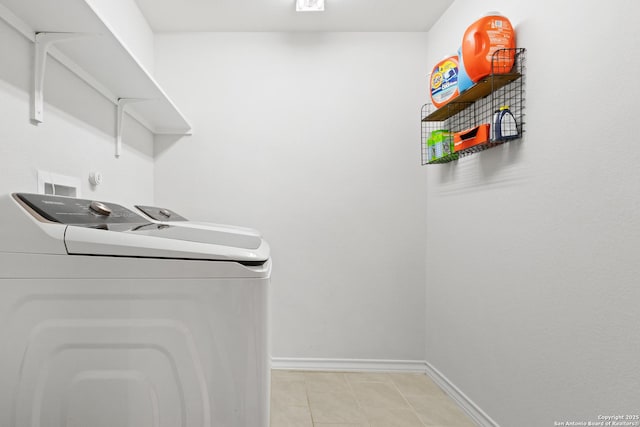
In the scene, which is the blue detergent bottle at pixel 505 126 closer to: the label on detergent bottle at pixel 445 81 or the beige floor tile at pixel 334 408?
the label on detergent bottle at pixel 445 81

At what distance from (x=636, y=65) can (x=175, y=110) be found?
2109mm

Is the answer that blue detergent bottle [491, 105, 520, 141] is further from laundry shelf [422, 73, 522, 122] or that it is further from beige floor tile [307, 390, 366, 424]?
beige floor tile [307, 390, 366, 424]

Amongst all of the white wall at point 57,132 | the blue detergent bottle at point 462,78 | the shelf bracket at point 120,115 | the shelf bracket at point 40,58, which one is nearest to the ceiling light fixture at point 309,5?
the blue detergent bottle at point 462,78

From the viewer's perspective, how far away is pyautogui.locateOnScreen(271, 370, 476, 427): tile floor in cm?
204

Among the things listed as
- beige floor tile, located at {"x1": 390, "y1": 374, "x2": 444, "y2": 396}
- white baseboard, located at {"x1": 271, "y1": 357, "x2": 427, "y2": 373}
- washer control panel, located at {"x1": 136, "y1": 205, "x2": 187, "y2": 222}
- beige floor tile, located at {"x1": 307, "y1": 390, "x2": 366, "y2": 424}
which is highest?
washer control panel, located at {"x1": 136, "y1": 205, "x2": 187, "y2": 222}

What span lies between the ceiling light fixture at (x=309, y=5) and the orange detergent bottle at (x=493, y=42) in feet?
3.37

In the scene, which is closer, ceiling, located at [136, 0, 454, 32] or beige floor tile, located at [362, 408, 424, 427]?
beige floor tile, located at [362, 408, 424, 427]

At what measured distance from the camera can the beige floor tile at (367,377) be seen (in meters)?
2.56

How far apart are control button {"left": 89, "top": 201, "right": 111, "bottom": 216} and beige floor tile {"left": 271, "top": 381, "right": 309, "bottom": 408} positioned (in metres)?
1.52

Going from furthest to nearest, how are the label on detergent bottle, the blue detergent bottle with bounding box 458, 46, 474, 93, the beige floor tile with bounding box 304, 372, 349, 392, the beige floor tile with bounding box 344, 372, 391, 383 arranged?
the beige floor tile with bounding box 344, 372, 391, 383
the beige floor tile with bounding box 304, 372, 349, 392
the label on detergent bottle
the blue detergent bottle with bounding box 458, 46, 474, 93

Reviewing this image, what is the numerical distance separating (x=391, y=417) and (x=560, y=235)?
1.33m

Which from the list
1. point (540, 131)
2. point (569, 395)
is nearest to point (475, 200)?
point (540, 131)

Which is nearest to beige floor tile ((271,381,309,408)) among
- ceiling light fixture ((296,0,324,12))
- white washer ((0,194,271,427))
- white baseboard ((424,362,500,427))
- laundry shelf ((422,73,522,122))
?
white baseboard ((424,362,500,427))

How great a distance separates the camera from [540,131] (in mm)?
1545
